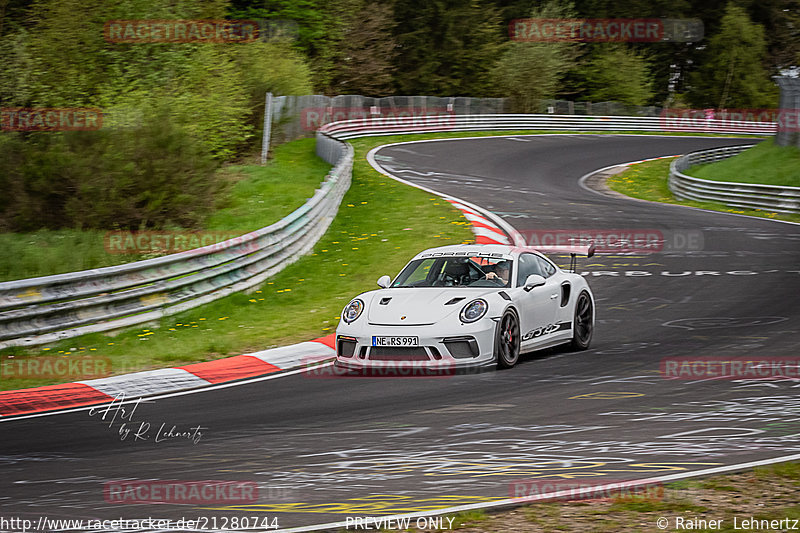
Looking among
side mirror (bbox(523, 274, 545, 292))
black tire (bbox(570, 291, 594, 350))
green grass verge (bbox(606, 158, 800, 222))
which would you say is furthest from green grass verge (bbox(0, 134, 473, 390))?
green grass verge (bbox(606, 158, 800, 222))

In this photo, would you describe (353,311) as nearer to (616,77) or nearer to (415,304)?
(415,304)

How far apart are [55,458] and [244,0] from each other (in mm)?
55976

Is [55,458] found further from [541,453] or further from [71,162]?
[71,162]

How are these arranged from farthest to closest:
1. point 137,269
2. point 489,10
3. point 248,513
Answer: point 489,10 → point 137,269 → point 248,513

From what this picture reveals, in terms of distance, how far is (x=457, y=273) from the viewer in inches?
420

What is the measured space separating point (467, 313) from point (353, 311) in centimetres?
119

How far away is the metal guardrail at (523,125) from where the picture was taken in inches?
1711

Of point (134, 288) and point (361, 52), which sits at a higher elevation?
point (361, 52)

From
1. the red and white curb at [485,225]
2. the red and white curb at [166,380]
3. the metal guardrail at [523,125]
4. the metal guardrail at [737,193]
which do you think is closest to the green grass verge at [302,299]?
the red and white curb at [485,225]

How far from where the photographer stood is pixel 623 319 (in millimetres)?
12508

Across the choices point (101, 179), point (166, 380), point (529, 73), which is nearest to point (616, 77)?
point (529, 73)

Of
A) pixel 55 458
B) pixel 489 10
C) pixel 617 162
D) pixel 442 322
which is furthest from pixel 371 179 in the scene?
pixel 489 10

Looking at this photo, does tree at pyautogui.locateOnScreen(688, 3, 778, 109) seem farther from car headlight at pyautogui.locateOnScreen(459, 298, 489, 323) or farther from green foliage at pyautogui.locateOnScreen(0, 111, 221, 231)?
car headlight at pyautogui.locateOnScreen(459, 298, 489, 323)

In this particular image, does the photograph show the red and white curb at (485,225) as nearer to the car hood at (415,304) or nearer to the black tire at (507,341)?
the car hood at (415,304)
